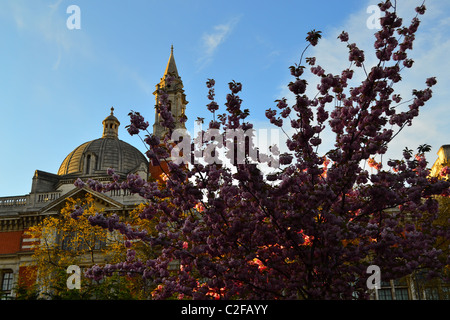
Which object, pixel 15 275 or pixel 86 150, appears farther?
pixel 86 150

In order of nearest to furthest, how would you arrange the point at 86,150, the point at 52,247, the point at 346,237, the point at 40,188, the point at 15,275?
1. the point at 346,237
2. the point at 52,247
3. the point at 15,275
4. the point at 40,188
5. the point at 86,150

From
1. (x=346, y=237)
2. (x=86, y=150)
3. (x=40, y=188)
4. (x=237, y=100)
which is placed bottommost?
(x=346, y=237)

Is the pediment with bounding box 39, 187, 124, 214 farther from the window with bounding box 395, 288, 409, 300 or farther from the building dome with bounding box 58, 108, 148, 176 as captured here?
the window with bounding box 395, 288, 409, 300

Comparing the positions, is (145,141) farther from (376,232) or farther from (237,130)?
(376,232)

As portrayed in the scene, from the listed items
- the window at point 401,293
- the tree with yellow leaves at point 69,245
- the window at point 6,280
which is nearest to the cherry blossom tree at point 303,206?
the tree with yellow leaves at point 69,245

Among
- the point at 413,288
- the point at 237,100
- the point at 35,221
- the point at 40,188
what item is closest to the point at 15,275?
the point at 35,221

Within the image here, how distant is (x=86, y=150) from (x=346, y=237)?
47.6m

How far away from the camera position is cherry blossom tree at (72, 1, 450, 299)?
33.9 feet

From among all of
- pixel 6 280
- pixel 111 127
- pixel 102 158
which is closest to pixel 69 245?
pixel 6 280

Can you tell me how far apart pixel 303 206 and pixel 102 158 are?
4472 cm

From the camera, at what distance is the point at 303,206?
10.6m

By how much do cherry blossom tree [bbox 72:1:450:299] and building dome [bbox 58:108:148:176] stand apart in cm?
3852

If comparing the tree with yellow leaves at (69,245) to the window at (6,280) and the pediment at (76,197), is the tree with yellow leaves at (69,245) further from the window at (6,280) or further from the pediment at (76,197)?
the window at (6,280)
